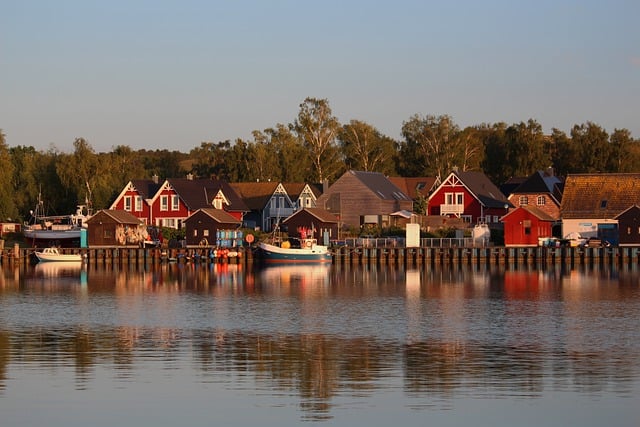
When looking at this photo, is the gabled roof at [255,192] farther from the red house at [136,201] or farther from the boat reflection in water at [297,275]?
the boat reflection in water at [297,275]

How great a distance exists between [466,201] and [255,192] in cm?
1981

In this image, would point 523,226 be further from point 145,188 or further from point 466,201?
point 145,188

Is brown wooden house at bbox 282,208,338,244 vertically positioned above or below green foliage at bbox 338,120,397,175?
below

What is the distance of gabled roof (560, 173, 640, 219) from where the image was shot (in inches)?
3324

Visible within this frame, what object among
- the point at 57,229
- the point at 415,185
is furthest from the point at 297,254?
the point at 415,185

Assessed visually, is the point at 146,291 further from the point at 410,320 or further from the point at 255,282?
the point at 410,320

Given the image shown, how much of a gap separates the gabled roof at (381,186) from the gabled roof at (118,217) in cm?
1915

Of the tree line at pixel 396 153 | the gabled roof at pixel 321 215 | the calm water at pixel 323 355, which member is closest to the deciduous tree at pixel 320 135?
the tree line at pixel 396 153

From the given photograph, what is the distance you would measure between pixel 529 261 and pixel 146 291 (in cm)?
3182

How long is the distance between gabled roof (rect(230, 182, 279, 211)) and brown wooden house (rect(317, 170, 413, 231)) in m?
6.01

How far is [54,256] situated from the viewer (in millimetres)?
84750

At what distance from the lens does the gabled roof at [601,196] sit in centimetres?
8444

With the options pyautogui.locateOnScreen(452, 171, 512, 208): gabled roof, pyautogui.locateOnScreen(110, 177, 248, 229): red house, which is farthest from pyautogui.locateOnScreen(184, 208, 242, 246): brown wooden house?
pyautogui.locateOnScreen(452, 171, 512, 208): gabled roof

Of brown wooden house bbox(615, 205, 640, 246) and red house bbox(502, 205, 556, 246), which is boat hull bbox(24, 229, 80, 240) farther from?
brown wooden house bbox(615, 205, 640, 246)
